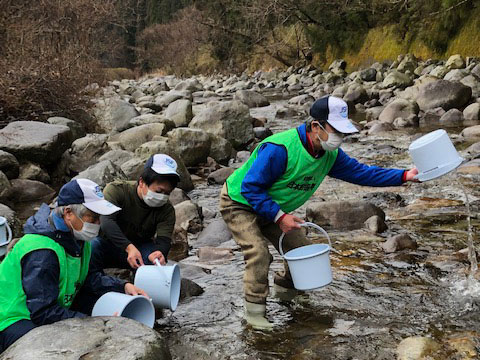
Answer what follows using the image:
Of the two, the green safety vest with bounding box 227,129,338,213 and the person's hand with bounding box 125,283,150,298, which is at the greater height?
the green safety vest with bounding box 227,129,338,213

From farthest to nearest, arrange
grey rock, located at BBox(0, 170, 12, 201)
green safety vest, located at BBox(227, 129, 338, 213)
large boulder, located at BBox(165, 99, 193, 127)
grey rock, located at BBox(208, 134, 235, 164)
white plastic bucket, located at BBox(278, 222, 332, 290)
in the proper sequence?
large boulder, located at BBox(165, 99, 193, 127), grey rock, located at BBox(208, 134, 235, 164), grey rock, located at BBox(0, 170, 12, 201), green safety vest, located at BBox(227, 129, 338, 213), white plastic bucket, located at BBox(278, 222, 332, 290)

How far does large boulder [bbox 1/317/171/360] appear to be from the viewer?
2488mm

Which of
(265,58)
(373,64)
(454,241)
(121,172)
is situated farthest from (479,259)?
(265,58)

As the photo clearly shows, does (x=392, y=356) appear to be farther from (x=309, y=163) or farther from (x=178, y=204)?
(x=178, y=204)

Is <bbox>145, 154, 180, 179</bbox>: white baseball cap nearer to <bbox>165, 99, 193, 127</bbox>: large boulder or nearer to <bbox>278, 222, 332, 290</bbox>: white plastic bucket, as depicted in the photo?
<bbox>278, 222, 332, 290</bbox>: white plastic bucket

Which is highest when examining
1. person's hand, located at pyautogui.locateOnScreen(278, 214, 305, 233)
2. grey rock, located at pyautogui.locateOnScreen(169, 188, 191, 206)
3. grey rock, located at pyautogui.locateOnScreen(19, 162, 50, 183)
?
person's hand, located at pyautogui.locateOnScreen(278, 214, 305, 233)

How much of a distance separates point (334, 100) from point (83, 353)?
1999 millimetres

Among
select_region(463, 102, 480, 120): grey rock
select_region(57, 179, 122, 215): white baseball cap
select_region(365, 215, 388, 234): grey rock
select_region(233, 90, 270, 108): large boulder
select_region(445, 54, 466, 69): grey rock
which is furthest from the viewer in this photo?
select_region(233, 90, 270, 108): large boulder

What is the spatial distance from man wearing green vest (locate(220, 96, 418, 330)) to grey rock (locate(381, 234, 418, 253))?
3.79 ft

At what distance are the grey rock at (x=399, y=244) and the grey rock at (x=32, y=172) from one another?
5.21m

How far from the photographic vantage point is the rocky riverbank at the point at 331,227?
3457 millimetres

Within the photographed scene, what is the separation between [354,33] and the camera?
27.3 m

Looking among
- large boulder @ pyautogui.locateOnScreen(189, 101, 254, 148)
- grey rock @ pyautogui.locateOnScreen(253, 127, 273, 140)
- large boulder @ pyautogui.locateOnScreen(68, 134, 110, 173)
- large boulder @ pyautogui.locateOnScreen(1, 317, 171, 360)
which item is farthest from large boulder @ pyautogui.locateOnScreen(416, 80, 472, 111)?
large boulder @ pyautogui.locateOnScreen(1, 317, 171, 360)

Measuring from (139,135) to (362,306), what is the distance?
6684 millimetres
